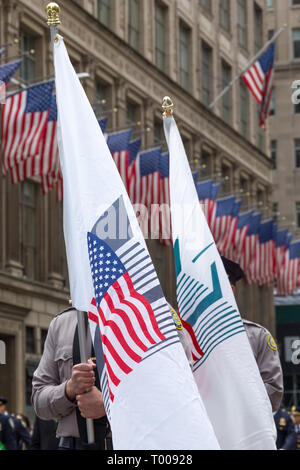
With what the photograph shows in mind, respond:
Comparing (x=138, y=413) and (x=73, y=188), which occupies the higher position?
(x=73, y=188)

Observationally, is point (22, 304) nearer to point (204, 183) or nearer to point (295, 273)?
point (204, 183)

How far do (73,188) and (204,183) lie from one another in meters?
31.1

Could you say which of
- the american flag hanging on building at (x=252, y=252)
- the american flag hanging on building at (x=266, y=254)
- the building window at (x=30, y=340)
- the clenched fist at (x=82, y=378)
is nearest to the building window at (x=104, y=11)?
the american flag hanging on building at (x=252, y=252)

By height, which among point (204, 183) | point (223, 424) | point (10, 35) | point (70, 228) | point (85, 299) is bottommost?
point (223, 424)

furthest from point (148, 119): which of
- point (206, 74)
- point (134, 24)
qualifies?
point (206, 74)

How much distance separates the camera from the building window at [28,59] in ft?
110

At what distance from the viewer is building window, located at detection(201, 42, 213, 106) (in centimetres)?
4966

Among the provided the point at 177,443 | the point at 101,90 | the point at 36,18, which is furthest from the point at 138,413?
the point at 101,90

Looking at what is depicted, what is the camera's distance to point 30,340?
33031 mm

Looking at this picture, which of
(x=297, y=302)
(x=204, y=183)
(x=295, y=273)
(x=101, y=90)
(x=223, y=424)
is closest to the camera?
(x=223, y=424)

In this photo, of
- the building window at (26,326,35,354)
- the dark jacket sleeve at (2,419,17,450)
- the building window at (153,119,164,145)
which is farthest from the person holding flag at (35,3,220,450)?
the building window at (153,119,164,145)

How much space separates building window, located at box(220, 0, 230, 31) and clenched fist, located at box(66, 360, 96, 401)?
48619 mm

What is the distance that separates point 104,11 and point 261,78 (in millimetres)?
5951

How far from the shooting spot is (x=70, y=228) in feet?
18.6
